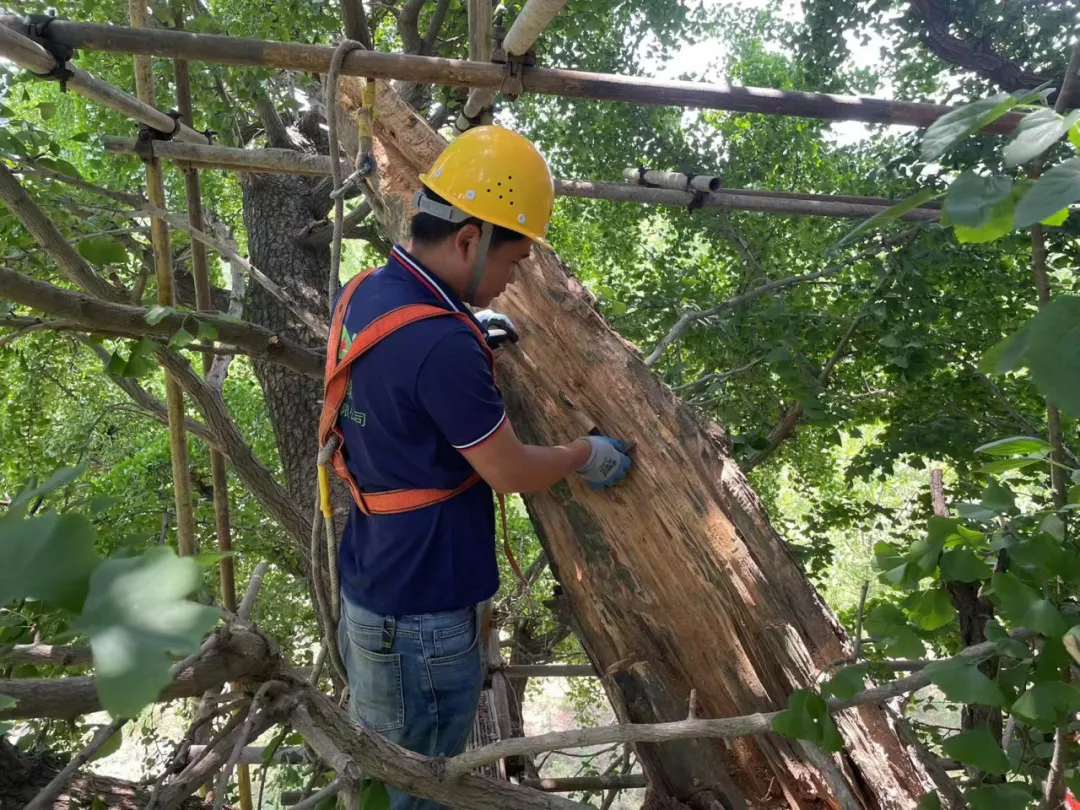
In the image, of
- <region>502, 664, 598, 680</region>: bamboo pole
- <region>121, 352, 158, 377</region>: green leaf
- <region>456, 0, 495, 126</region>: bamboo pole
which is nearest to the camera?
<region>121, 352, 158, 377</region>: green leaf

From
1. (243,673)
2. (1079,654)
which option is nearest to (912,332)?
(1079,654)

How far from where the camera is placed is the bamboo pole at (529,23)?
7.14ft

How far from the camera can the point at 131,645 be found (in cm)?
56

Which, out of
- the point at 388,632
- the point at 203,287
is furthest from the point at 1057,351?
the point at 203,287

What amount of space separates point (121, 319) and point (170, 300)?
0.53 meters

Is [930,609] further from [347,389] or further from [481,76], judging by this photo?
[481,76]

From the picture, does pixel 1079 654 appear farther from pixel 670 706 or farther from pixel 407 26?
pixel 407 26

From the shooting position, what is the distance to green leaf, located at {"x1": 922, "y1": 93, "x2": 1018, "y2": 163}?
87 centimetres

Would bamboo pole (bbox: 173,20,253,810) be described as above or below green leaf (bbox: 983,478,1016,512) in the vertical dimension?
above

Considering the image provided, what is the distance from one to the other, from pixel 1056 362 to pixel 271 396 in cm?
495

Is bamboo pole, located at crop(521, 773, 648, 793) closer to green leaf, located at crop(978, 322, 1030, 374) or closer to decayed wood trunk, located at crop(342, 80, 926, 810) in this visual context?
decayed wood trunk, located at crop(342, 80, 926, 810)

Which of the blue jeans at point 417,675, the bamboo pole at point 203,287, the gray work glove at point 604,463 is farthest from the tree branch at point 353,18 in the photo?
the blue jeans at point 417,675

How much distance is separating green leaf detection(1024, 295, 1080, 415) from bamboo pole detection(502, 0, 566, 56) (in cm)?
169

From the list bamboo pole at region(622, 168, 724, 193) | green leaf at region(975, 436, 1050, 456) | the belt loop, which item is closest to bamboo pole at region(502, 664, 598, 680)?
the belt loop
